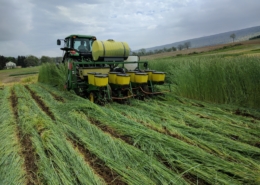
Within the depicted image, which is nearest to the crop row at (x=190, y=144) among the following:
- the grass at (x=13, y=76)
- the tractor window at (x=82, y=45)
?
the tractor window at (x=82, y=45)

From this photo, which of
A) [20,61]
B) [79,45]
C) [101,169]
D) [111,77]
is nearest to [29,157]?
[101,169]

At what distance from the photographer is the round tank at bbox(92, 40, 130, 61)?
6.87 meters

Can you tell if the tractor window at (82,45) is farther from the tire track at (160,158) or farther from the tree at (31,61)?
the tree at (31,61)

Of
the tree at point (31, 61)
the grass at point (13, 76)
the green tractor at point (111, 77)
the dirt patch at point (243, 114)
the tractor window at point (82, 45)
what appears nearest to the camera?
the dirt patch at point (243, 114)

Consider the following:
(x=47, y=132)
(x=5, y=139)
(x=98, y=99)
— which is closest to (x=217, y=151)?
(x=47, y=132)

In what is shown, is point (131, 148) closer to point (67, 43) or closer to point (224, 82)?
point (224, 82)

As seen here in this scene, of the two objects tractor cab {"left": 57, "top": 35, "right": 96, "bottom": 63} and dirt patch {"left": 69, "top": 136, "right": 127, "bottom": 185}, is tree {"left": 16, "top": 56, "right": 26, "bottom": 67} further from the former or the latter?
dirt patch {"left": 69, "top": 136, "right": 127, "bottom": 185}

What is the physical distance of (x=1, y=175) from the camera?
2.61 meters

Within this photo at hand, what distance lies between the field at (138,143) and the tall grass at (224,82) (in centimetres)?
3

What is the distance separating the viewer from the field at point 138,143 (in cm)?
253

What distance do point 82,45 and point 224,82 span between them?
5.86 m

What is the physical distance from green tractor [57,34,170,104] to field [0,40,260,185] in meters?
0.61

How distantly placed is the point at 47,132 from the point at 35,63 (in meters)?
66.2

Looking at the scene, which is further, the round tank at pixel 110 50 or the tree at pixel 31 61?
the tree at pixel 31 61
